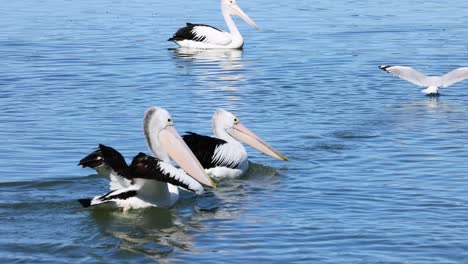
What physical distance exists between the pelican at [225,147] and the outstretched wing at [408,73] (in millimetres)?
4093

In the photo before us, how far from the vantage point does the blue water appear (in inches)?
320

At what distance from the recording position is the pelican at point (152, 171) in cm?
843

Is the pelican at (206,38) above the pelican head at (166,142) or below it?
above

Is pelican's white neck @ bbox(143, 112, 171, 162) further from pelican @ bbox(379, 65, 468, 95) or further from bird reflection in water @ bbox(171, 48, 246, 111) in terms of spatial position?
pelican @ bbox(379, 65, 468, 95)

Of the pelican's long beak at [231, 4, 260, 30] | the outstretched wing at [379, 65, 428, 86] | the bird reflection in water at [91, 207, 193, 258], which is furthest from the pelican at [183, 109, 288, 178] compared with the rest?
the pelican's long beak at [231, 4, 260, 30]

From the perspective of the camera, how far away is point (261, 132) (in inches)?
477

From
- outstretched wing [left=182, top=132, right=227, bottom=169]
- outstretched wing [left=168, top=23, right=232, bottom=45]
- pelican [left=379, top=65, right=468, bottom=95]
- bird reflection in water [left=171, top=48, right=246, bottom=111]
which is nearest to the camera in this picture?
outstretched wing [left=182, top=132, right=227, bottom=169]

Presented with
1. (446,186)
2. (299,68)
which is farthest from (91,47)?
(446,186)

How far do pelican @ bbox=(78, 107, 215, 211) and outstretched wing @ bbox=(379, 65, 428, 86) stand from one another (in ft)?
18.5

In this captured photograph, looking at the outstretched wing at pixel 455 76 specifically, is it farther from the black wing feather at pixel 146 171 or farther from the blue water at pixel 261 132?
the black wing feather at pixel 146 171

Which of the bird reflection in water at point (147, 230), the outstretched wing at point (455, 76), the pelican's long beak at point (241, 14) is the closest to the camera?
the bird reflection in water at point (147, 230)

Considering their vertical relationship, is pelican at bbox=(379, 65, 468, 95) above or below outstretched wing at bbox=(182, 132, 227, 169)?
above

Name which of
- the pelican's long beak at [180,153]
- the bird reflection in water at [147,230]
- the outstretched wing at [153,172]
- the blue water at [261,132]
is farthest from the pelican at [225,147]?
the outstretched wing at [153,172]

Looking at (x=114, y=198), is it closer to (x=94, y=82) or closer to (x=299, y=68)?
(x=94, y=82)
